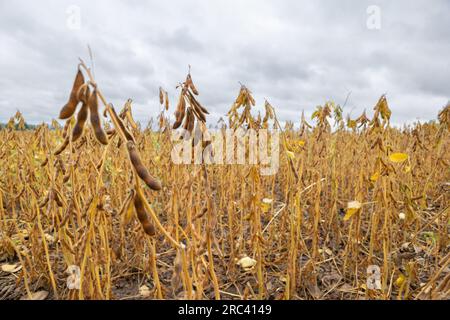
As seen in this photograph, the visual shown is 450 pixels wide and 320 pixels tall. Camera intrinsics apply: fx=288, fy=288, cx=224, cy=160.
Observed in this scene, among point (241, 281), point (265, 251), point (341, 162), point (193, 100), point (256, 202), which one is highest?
point (193, 100)

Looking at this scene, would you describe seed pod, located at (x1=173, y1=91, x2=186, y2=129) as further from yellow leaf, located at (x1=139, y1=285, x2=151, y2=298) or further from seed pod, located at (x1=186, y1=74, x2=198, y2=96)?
yellow leaf, located at (x1=139, y1=285, x2=151, y2=298)

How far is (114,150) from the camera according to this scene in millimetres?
2510

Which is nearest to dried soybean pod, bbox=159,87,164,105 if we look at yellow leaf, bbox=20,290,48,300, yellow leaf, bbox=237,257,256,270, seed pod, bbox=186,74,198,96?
seed pod, bbox=186,74,198,96

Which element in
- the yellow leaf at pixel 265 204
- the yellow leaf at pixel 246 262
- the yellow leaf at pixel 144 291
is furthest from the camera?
the yellow leaf at pixel 246 262

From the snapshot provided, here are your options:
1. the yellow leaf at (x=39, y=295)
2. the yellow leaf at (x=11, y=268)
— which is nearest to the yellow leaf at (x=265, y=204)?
the yellow leaf at (x=39, y=295)

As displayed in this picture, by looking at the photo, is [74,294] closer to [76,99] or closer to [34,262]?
[34,262]

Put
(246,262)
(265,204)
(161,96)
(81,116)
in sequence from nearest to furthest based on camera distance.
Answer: (81,116) → (265,204) → (246,262) → (161,96)

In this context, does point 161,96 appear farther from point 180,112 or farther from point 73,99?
point 73,99

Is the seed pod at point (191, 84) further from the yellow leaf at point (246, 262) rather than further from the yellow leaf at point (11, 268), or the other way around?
the yellow leaf at point (11, 268)

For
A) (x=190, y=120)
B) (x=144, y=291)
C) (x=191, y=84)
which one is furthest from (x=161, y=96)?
(x=144, y=291)
